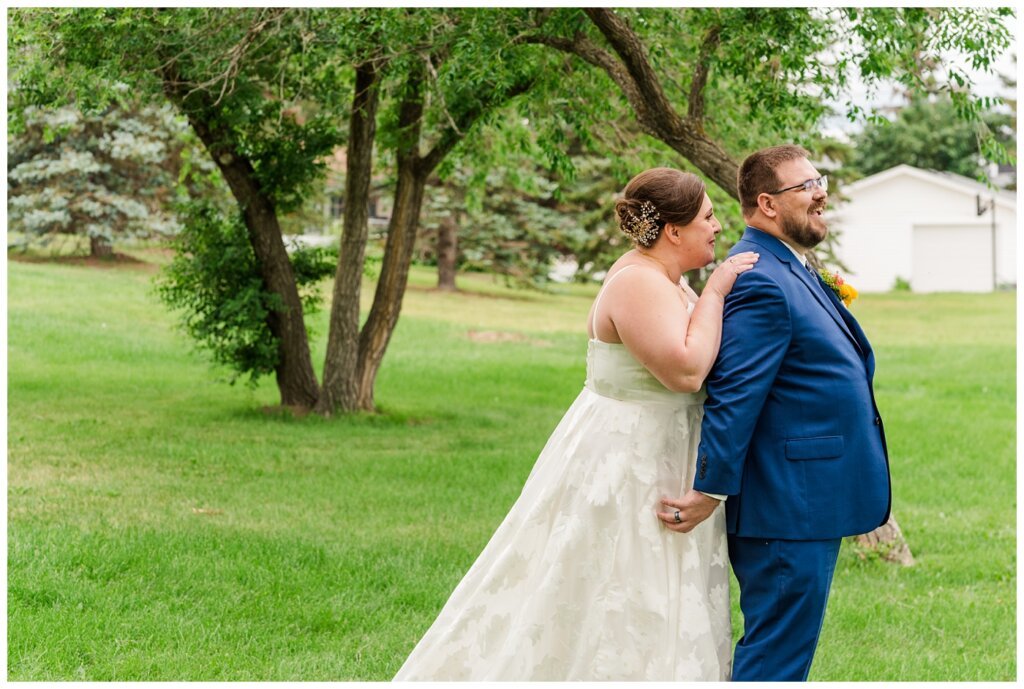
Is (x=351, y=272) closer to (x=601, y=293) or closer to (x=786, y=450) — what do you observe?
(x=601, y=293)

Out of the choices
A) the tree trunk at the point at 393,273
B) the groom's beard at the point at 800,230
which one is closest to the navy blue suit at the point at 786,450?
the groom's beard at the point at 800,230

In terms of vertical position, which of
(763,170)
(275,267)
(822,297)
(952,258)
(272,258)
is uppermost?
(763,170)

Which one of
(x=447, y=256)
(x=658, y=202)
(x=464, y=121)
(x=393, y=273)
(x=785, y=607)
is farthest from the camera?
(x=447, y=256)

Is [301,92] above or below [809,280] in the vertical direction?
above

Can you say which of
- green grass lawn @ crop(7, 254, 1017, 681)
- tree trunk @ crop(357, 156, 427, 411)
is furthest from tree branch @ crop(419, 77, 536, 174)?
green grass lawn @ crop(7, 254, 1017, 681)

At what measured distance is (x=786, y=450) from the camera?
373 centimetres

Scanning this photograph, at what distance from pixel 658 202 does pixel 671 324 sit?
0.43 metres

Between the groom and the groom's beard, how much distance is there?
0.08 m

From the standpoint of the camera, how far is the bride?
12.7 ft

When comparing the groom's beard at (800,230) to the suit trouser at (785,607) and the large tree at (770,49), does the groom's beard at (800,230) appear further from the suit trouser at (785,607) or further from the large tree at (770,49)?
the large tree at (770,49)

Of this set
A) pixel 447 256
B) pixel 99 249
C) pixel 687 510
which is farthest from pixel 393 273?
pixel 447 256

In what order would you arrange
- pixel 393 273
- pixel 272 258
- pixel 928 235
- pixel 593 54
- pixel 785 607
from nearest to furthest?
pixel 785 607
pixel 593 54
pixel 272 258
pixel 393 273
pixel 928 235

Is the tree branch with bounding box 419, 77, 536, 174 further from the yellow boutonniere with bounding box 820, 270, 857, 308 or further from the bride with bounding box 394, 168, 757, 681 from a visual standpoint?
the bride with bounding box 394, 168, 757, 681

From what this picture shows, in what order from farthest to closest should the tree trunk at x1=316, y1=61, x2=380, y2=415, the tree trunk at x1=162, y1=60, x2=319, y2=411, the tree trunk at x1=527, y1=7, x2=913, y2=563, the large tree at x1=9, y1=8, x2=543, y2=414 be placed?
the tree trunk at x1=316, y1=61, x2=380, y2=415, the tree trunk at x1=162, y1=60, x2=319, y2=411, the large tree at x1=9, y1=8, x2=543, y2=414, the tree trunk at x1=527, y1=7, x2=913, y2=563
